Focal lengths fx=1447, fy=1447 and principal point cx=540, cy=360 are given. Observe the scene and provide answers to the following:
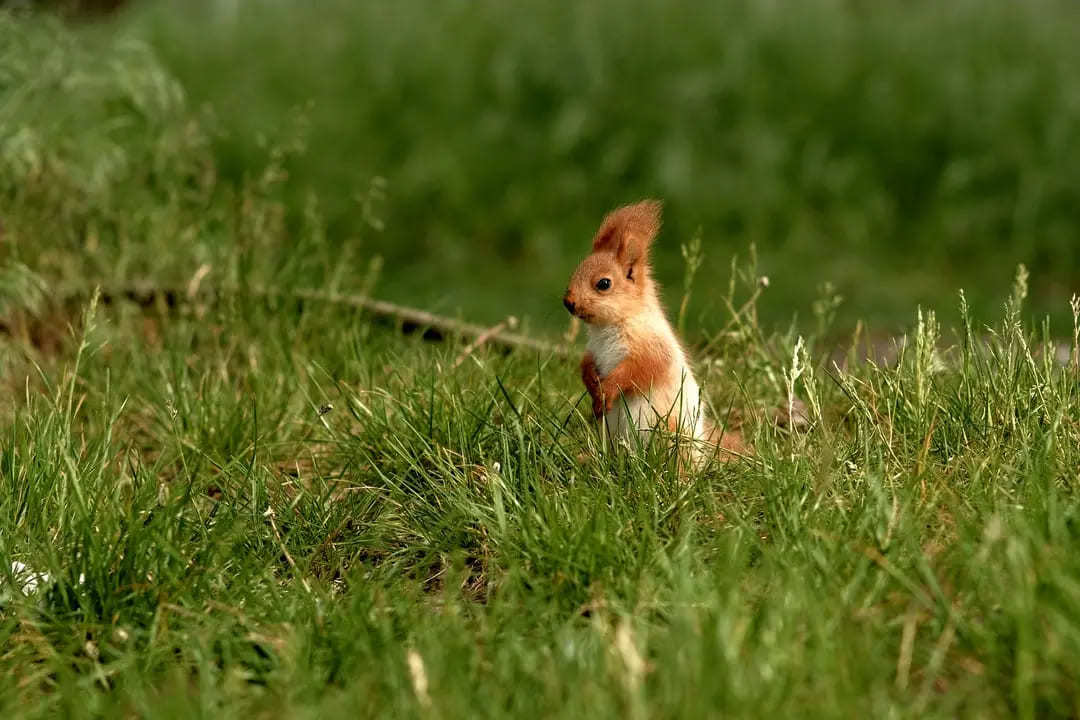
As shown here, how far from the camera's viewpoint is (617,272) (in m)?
3.69

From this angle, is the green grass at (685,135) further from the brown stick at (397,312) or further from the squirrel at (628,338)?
the squirrel at (628,338)

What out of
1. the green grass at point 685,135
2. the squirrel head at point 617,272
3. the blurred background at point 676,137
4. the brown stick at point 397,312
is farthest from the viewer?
the green grass at point 685,135

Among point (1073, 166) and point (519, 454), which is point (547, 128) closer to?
point (1073, 166)

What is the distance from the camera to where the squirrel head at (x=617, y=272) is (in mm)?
3676

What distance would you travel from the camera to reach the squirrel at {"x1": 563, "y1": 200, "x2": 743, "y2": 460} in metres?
3.68

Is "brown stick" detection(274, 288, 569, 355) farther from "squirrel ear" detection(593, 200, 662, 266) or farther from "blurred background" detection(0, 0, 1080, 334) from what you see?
"blurred background" detection(0, 0, 1080, 334)

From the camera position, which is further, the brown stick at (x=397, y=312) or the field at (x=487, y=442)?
the brown stick at (x=397, y=312)

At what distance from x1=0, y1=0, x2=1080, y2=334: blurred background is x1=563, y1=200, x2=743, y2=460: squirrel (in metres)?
4.09

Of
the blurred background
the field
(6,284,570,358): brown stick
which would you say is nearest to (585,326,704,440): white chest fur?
the field

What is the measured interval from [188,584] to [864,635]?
1472 mm

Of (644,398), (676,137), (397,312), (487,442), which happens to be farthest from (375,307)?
(676,137)

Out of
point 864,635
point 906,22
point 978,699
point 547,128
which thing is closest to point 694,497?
point 864,635

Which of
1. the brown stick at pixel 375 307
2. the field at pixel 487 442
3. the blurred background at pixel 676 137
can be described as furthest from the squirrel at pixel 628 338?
the blurred background at pixel 676 137

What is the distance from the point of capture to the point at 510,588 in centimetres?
311
